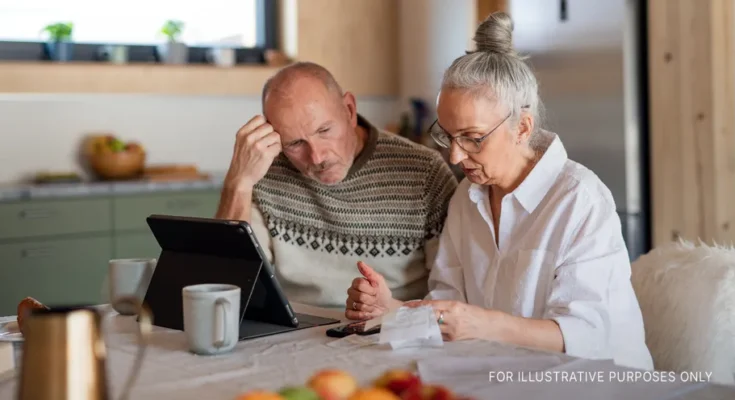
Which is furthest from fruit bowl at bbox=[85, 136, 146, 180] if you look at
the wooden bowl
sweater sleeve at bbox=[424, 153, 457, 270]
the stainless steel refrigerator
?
sweater sleeve at bbox=[424, 153, 457, 270]

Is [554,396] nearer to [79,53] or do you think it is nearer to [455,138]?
[455,138]

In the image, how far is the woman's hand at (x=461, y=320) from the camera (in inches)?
59.0

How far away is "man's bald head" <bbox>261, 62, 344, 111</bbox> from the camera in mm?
2141

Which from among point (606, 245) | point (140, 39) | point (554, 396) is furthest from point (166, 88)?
point (554, 396)

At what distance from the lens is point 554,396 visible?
1.14 metres

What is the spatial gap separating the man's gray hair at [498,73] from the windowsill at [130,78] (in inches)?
104

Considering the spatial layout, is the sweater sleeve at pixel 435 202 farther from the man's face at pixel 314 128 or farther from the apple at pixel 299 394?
the apple at pixel 299 394

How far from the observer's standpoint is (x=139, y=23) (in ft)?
14.4

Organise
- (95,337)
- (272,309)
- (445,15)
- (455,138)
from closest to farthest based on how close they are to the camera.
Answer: (95,337) < (272,309) < (455,138) < (445,15)

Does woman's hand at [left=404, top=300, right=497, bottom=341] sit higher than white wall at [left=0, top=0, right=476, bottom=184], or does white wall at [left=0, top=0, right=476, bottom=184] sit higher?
white wall at [left=0, top=0, right=476, bottom=184]

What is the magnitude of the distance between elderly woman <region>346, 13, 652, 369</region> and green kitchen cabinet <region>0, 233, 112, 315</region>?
2.11 metres

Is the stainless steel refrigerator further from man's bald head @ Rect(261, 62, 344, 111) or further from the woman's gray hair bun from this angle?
the woman's gray hair bun

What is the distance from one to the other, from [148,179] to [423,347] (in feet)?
9.05

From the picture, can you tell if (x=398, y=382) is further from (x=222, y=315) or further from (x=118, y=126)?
(x=118, y=126)
